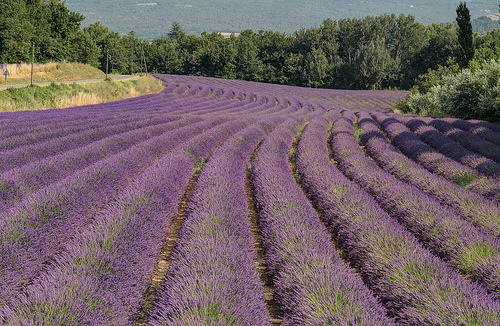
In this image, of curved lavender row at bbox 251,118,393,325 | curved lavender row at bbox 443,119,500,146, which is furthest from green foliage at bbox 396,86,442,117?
curved lavender row at bbox 251,118,393,325

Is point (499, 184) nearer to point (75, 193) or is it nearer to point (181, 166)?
point (181, 166)

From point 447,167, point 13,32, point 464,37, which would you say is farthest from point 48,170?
point 464,37

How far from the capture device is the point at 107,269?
118 inches

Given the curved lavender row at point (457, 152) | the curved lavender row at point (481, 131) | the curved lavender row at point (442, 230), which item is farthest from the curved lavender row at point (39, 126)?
the curved lavender row at point (481, 131)

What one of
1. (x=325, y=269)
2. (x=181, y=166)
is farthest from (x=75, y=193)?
(x=325, y=269)

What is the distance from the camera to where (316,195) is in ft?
19.7

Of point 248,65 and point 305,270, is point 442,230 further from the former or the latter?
point 248,65

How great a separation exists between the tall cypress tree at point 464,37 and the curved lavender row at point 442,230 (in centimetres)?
2589

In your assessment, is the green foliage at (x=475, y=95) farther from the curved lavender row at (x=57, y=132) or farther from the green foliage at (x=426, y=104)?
the curved lavender row at (x=57, y=132)

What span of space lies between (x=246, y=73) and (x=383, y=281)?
6349cm

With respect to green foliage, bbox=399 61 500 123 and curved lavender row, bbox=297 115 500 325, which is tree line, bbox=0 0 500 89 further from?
curved lavender row, bbox=297 115 500 325

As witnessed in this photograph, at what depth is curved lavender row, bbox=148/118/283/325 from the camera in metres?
2.48

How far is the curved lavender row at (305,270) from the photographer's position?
2.52 meters

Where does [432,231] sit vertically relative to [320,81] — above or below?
below
